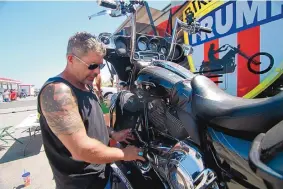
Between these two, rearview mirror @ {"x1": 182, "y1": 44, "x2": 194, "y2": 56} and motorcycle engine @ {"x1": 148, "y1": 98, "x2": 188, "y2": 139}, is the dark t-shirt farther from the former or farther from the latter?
rearview mirror @ {"x1": 182, "y1": 44, "x2": 194, "y2": 56}

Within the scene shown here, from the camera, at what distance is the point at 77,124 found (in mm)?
1161

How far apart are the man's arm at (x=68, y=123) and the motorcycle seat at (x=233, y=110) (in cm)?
63

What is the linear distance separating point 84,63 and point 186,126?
2.52 ft

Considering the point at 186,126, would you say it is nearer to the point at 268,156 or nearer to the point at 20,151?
the point at 268,156

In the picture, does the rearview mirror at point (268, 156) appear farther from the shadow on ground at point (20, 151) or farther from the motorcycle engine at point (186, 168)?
the shadow on ground at point (20, 151)

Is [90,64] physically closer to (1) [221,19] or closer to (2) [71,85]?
(2) [71,85]

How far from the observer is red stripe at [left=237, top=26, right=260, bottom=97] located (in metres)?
3.41

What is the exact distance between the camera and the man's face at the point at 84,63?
1.29 meters

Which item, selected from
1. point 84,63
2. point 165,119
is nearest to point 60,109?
point 84,63

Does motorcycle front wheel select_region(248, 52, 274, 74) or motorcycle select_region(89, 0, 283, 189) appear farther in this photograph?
motorcycle front wheel select_region(248, 52, 274, 74)

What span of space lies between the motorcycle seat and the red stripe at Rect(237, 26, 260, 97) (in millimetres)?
2868

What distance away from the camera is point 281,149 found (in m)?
0.68

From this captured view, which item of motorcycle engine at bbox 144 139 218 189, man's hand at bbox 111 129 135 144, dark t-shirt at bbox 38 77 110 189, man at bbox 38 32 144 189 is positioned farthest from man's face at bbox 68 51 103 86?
motorcycle engine at bbox 144 139 218 189

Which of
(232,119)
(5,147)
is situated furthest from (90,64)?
(5,147)
